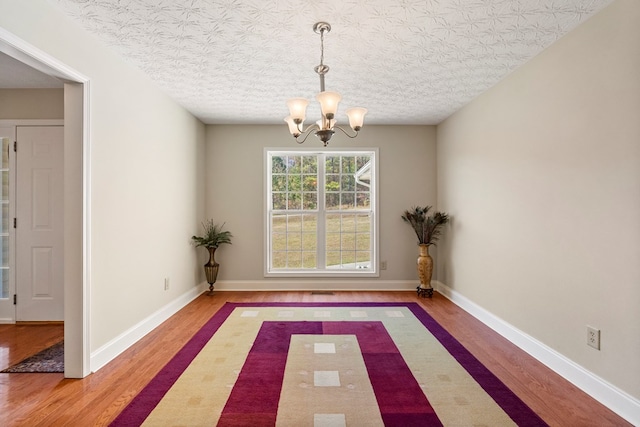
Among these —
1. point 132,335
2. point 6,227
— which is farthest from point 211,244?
point 6,227

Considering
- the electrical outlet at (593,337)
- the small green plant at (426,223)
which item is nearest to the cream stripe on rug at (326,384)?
the electrical outlet at (593,337)

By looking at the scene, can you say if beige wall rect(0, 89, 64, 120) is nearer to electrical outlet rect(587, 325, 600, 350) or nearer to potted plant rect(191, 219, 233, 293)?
potted plant rect(191, 219, 233, 293)

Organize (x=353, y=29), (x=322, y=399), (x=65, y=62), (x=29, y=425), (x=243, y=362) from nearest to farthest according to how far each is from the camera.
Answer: (x=29, y=425) < (x=322, y=399) < (x=65, y=62) < (x=353, y=29) < (x=243, y=362)

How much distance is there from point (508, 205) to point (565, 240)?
0.80 metres

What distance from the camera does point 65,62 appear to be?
231 centimetres

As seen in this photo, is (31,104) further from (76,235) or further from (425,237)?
Result: (425,237)

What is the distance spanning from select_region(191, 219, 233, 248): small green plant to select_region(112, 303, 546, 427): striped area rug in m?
1.46

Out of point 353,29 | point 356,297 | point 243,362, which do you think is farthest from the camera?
point 356,297

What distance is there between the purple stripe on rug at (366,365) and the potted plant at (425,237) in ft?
5.00

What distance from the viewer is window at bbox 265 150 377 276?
5312mm

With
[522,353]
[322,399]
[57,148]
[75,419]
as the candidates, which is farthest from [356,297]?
[57,148]

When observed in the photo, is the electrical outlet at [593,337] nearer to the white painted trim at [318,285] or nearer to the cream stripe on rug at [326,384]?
the cream stripe on rug at [326,384]

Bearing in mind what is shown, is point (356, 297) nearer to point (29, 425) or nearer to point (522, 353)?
point (522, 353)

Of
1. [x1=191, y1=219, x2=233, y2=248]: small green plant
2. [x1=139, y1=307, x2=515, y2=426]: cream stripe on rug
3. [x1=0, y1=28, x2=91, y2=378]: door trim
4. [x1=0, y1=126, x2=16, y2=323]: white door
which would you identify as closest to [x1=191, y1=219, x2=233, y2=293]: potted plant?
[x1=191, y1=219, x2=233, y2=248]: small green plant
